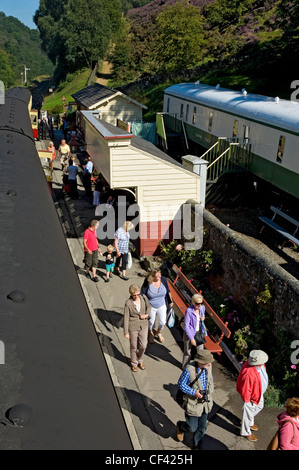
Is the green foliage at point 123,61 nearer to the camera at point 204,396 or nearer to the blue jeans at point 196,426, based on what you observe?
the blue jeans at point 196,426

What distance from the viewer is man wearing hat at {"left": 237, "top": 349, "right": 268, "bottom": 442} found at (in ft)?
→ 20.2

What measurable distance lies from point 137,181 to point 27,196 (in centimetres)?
683

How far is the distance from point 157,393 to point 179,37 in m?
33.3

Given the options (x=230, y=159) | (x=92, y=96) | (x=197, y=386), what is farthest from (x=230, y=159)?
(x=92, y=96)

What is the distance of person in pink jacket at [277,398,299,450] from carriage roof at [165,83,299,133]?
9.49 m

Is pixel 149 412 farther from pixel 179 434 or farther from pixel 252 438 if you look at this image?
pixel 252 438

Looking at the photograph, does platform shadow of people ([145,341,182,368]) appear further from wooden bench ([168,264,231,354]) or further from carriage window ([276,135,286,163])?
carriage window ([276,135,286,163])

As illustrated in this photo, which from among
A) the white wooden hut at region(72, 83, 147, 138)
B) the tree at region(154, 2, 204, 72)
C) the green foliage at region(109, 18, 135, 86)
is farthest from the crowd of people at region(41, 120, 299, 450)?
the green foliage at region(109, 18, 135, 86)

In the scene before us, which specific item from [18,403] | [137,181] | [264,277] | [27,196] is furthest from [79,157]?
[18,403]

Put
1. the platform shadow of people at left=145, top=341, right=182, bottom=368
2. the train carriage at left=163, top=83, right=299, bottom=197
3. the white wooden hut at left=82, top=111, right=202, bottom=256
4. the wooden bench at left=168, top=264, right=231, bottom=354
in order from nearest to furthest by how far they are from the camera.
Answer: the wooden bench at left=168, top=264, right=231, bottom=354
the platform shadow of people at left=145, top=341, right=182, bottom=368
the white wooden hut at left=82, top=111, right=202, bottom=256
the train carriage at left=163, top=83, right=299, bottom=197

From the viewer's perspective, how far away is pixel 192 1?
220ft

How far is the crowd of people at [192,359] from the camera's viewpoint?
5770 millimetres

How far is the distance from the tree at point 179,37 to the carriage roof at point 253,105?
592 inches

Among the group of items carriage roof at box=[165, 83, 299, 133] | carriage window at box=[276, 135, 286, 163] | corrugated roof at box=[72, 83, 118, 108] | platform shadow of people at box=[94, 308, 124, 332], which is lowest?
platform shadow of people at box=[94, 308, 124, 332]
